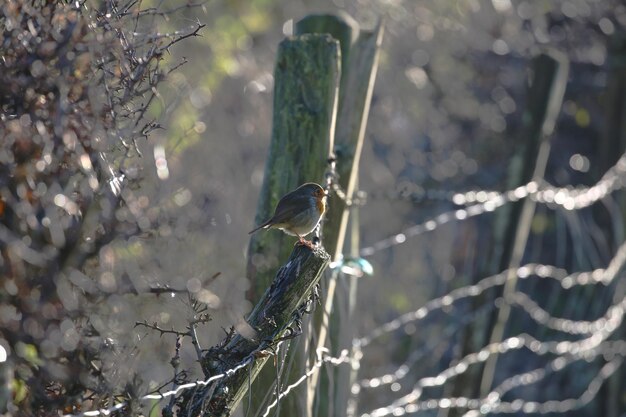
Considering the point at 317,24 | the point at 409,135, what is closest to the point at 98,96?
the point at 317,24

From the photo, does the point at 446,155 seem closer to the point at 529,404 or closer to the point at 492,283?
the point at 492,283

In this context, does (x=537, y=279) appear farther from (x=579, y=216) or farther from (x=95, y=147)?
(x=95, y=147)

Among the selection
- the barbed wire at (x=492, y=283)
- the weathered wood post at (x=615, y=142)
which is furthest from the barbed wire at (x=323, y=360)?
the weathered wood post at (x=615, y=142)

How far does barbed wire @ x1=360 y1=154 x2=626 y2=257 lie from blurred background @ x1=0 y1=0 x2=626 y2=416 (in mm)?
175

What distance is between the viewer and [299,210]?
3344 mm

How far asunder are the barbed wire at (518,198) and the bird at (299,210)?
20.2 inches

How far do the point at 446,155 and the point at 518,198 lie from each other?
5.40 metres

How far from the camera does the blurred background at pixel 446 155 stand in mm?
6953

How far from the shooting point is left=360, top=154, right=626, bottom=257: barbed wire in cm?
443

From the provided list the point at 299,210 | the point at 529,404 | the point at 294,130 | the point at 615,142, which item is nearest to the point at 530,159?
the point at 529,404

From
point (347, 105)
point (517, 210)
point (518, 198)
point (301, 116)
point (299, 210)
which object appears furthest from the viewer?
point (517, 210)

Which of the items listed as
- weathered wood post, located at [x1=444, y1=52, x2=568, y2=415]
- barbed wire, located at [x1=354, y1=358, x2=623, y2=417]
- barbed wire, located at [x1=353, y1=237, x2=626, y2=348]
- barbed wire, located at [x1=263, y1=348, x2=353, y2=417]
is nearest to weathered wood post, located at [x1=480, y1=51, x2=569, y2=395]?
weathered wood post, located at [x1=444, y1=52, x2=568, y2=415]

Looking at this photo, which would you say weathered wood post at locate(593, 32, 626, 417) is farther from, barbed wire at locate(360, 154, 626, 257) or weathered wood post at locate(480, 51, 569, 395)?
weathered wood post at locate(480, 51, 569, 395)

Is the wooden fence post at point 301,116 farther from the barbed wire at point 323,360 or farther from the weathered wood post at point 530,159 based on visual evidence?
the weathered wood post at point 530,159
